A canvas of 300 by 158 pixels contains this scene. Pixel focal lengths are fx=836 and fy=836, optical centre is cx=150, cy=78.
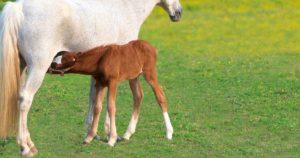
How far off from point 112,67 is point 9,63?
1.18 m

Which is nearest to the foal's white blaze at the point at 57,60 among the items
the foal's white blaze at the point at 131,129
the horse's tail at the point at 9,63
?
the horse's tail at the point at 9,63

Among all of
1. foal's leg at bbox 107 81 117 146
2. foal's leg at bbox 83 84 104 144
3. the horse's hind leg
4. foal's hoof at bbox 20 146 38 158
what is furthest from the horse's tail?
foal's leg at bbox 107 81 117 146

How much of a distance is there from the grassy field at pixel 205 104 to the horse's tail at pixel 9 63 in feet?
1.44

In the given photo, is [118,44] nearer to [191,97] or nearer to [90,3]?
[90,3]

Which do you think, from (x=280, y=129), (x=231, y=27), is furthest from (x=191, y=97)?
(x=231, y=27)

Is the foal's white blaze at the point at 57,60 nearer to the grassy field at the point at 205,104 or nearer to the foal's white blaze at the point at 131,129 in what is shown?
the grassy field at the point at 205,104

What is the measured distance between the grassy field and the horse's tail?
0.44 meters

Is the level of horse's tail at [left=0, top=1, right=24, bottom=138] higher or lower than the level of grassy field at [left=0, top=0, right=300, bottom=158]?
higher

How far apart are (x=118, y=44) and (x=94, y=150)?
1.46 meters

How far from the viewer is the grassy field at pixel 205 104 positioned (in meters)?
8.93

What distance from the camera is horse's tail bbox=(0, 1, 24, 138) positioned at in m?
8.34

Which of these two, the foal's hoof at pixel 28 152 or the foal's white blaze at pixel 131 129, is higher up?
the foal's hoof at pixel 28 152

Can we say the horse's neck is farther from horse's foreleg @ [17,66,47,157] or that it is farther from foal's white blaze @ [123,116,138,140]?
horse's foreleg @ [17,66,47,157]

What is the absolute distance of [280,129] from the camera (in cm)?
997
